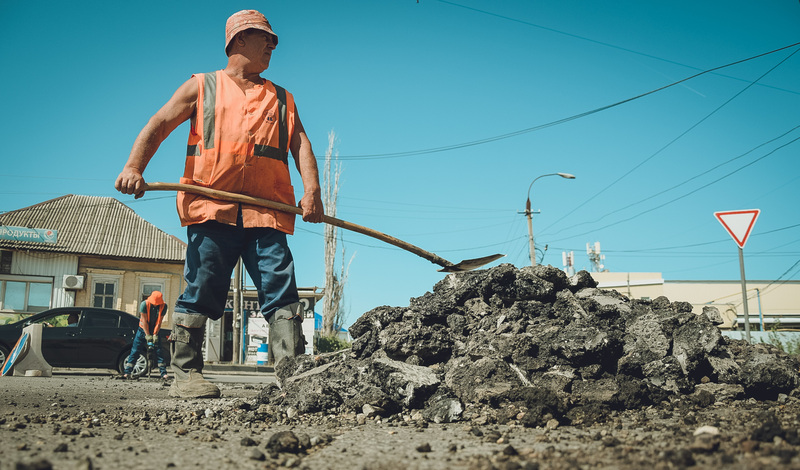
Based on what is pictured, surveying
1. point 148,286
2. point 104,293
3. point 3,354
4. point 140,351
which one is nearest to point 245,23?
point 140,351

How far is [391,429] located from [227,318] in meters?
26.2

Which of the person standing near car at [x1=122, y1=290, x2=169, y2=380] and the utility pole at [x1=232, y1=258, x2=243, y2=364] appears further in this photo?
the utility pole at [x1=232, y1=258, x2=243, y2=364]

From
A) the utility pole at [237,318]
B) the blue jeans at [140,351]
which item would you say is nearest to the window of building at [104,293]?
the utility pole at [237,318]

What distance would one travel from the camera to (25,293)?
23.8 m

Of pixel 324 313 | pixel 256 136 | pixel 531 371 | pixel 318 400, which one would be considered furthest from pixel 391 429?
pixel 324 313

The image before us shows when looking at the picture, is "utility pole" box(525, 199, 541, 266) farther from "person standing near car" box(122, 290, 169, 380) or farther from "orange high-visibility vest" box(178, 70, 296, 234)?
"orange high-visibility vest" box(178, 70, 296, 234)

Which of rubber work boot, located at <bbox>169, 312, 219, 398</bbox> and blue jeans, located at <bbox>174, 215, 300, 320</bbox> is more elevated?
blue jeans, located at <bbox>174, 215, 300, 320</bbox>

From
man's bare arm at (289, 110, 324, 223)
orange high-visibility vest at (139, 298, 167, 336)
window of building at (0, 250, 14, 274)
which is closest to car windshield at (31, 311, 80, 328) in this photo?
orange high-visibility vest at (139, 298, 167, 336)

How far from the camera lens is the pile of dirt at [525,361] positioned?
3180mm

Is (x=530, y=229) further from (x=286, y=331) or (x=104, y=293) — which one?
(x=286, y=331)

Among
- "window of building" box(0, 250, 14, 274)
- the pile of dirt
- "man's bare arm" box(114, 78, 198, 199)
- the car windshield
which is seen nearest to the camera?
the pile of dirt

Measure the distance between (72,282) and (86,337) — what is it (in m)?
13.5

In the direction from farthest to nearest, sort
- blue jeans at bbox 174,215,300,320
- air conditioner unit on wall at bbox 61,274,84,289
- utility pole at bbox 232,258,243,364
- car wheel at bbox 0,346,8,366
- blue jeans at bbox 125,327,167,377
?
1. air conditioner unit on wall at bbox 61,274,84,289
2. utility pole at bbox 232,258,243,364
3. car wheel at bbox 0,346,8,366
4. blue jeans at bbox 125,327,167,377
5. blue jeans at bbox 174,215,300,320

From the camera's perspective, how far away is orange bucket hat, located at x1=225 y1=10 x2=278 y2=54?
428 cm
